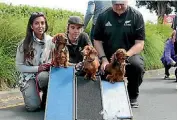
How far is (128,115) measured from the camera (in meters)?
4.90

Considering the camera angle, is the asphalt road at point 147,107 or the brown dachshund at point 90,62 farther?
the asphalt road at point 147,107

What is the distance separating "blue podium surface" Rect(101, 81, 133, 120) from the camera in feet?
16.0

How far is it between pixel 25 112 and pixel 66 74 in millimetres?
886

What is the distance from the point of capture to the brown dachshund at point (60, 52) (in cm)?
522

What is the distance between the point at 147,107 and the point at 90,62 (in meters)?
1.40

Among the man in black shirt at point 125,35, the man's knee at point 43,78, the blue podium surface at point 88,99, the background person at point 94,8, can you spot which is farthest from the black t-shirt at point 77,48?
the background person at point 94,8

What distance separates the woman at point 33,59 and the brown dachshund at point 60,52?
0.33m

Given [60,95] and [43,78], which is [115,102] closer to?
[60,95]

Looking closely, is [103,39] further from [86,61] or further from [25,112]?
[25,112]

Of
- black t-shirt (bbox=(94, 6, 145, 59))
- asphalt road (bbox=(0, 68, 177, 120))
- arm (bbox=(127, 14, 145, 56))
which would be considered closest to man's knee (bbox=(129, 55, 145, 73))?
arm (bbox=(127, 14, 145, 56))

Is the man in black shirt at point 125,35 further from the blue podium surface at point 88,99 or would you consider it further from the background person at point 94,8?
the background person at point 94,8

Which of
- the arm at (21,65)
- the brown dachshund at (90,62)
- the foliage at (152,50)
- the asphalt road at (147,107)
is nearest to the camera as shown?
the brown dachshund at (90,62)

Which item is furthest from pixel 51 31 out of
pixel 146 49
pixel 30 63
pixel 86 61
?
pixel 86 61

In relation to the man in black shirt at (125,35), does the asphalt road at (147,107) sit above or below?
below
